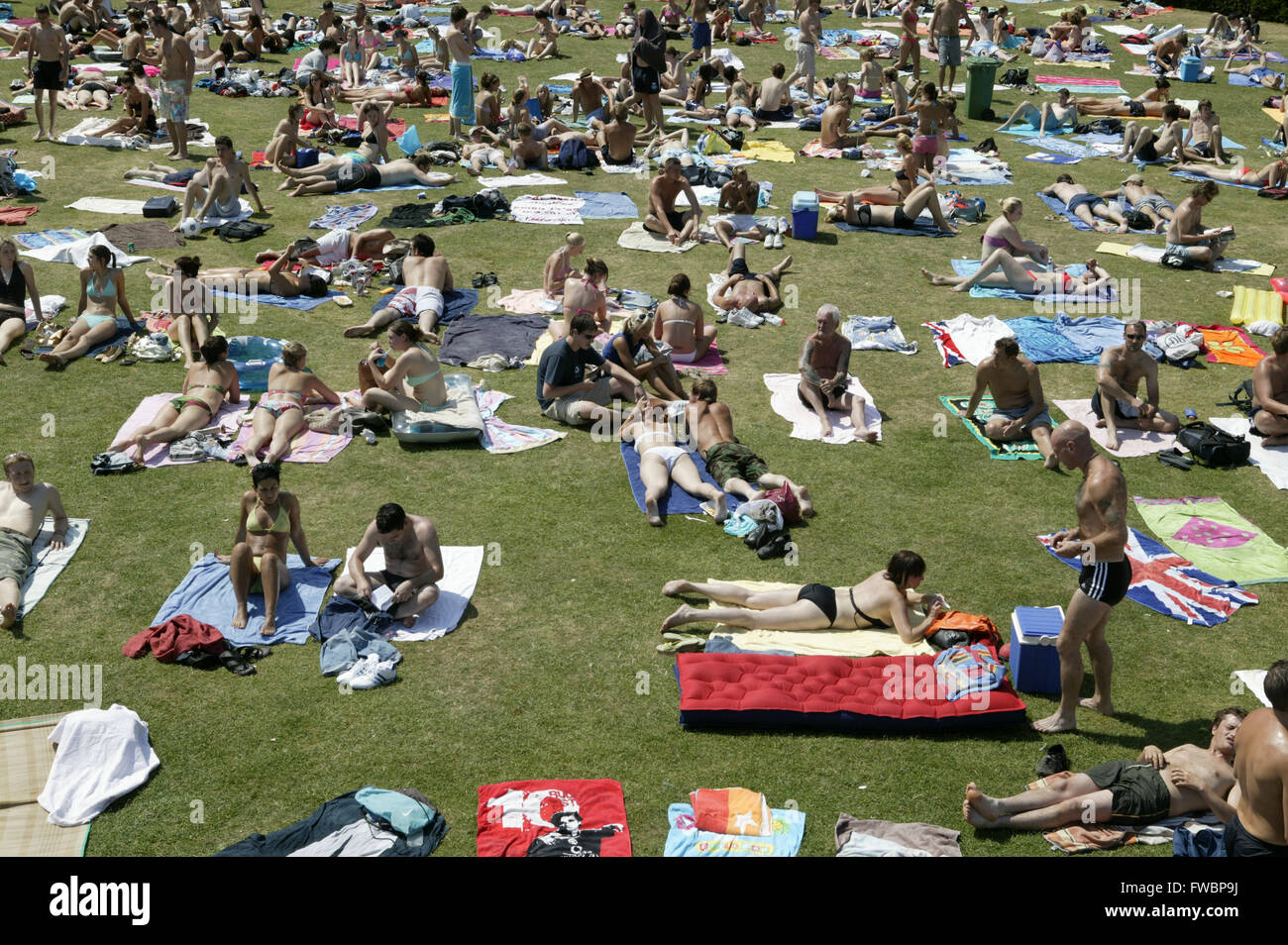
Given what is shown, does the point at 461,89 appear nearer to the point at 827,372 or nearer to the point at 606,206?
the point at 606,206

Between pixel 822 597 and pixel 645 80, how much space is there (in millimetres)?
15819

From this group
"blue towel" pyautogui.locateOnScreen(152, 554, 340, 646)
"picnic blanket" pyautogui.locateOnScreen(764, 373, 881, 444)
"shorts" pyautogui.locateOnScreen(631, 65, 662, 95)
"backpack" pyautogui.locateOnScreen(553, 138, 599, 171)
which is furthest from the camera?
"shorts" pyautogui.locateOnScreen(631, 65, 662, 95)

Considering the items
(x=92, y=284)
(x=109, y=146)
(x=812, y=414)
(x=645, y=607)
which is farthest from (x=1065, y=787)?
(x=109, y=146)

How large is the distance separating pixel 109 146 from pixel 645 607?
16260mm

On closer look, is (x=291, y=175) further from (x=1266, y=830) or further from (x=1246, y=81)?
(x=1246, y=81)

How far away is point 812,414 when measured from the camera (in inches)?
512

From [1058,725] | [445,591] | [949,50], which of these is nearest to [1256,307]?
[1058,725]

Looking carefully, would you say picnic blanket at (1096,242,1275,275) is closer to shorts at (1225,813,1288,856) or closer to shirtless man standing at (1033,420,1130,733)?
shirtless man standing at (1033,420,1130,733)

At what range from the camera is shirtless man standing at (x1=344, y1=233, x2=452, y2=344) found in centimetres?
1459

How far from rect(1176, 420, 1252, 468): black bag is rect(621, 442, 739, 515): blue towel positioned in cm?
479

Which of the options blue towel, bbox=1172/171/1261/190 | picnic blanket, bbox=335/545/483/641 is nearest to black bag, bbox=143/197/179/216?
picnic blanket, bbox=335/545/483/641

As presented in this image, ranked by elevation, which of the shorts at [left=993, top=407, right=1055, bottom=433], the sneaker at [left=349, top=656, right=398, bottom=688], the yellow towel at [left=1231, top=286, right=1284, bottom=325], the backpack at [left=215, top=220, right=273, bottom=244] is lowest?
the sneaker at [left=349, top=656, right=398, bottom=688]

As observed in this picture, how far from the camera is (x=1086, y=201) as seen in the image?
63.1ft

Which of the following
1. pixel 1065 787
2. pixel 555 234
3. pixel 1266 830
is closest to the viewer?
pixel 1266 830
